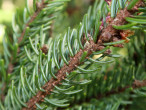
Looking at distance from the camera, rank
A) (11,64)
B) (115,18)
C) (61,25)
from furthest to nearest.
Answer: (61,25) → (11,64) → (115,18)

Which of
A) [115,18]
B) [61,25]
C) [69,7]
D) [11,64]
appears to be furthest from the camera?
[69,7]

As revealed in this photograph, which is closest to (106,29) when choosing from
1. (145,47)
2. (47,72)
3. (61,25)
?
(47,72)

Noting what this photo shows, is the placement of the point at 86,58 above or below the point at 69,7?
below

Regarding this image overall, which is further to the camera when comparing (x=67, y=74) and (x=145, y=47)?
(x=145, y=47)

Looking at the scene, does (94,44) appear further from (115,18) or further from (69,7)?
(69,7)
